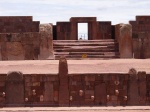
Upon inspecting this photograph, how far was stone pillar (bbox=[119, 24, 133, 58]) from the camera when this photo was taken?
17862 mm

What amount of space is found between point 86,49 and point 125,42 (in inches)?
71.2

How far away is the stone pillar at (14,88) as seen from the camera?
11266mm

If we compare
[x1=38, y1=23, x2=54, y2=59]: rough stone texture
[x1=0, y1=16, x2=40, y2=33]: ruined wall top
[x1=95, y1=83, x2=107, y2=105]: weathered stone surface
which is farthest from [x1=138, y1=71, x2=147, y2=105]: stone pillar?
[x1=0, y1=16, x2=40, y2=33]: ruined wall top

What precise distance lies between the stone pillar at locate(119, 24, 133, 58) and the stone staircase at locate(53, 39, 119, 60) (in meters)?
0.34

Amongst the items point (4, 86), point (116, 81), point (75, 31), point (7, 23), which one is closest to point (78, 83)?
point (116, 81)

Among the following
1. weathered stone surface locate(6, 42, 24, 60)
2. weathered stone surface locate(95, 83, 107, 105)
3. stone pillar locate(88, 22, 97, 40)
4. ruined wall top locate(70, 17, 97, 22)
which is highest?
ruined wall top locate(70, 17, 97, 22)

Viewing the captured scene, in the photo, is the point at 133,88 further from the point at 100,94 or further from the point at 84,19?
the point at 84,19

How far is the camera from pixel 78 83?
37.6 feet

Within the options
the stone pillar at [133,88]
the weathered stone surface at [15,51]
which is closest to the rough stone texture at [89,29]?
the weathered stone surface at [15,51]

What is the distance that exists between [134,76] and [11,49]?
27.0 feet

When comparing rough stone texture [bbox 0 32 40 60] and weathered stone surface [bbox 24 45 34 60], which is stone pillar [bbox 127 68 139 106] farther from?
weathered stone surface [bbox 24 45 34 60]

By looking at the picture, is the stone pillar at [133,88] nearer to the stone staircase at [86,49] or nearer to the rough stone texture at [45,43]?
the stone staircase at [86,49]

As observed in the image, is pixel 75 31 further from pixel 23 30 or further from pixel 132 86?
pixel 132 86

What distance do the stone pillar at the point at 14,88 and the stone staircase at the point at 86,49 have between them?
6.16 metres
